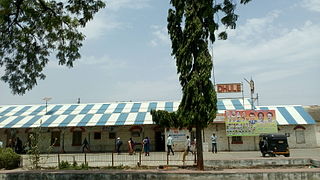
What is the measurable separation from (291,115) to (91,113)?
19353 millimetres

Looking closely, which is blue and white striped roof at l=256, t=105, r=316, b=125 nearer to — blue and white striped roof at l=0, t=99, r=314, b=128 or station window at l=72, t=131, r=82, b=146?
blue and white striped roof at l=0, t=99, r=314, b=128

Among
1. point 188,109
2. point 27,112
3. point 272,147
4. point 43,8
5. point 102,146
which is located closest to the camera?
point 43,8

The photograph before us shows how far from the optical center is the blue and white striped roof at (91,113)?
1094 inches

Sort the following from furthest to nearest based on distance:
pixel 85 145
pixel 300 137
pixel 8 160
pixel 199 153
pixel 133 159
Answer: pixel 85 145 < pixel 300 137 < pixel 133 159 < pixel 8 160 < pixel 199 153

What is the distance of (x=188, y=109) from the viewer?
1359 cm

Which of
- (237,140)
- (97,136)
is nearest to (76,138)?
(97,136)

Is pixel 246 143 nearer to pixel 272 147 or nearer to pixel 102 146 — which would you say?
pixel 272 147

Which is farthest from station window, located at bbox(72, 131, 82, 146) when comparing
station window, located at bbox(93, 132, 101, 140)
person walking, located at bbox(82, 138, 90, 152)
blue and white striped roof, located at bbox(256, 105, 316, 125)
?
blue and white striped roof, located at bbox(256, 105, 316, 125)

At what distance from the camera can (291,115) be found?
92.9 ft

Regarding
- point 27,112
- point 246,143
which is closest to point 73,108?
point 27,112

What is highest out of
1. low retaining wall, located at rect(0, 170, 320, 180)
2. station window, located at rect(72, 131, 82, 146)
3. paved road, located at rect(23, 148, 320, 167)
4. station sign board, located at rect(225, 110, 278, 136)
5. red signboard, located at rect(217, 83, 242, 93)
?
red signboard, located at rect(217, 83, 242, 93)

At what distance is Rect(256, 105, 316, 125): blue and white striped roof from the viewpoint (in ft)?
88.6

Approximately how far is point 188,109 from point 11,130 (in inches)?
936

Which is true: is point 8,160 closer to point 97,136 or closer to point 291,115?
point 97,136
